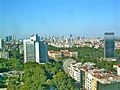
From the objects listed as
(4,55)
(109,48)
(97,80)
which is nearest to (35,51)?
(4,55)

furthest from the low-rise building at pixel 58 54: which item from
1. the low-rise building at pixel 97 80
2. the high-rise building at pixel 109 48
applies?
the low-rise building at pixel 97 80

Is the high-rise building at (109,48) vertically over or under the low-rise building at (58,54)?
over

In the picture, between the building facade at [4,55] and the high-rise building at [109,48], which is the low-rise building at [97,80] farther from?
the building facade at [4,55]

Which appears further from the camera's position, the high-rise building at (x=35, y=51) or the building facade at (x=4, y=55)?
the building facade at (x=4, y=55)

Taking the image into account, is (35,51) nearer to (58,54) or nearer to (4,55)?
(4,55)

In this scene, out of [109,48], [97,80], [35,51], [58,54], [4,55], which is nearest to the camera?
[97,80]

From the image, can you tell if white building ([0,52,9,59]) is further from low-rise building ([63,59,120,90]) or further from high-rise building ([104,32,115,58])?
low-rise building ([63,59,120,90])

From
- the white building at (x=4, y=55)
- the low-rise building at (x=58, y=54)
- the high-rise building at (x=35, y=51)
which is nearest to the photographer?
the high-rise building at (x=35, y=51)

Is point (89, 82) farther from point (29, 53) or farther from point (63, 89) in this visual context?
point (29, 53)
